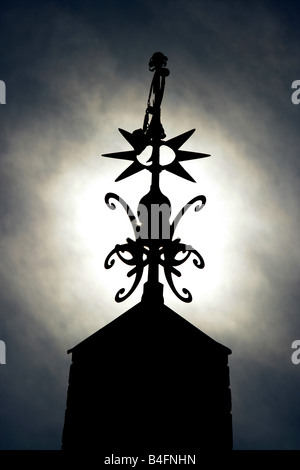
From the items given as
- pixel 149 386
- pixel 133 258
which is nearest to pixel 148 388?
pixel 149 386

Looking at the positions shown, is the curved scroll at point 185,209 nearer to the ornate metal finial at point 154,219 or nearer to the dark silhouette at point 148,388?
the ornate metal finial at point 154,219

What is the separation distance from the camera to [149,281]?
380cm

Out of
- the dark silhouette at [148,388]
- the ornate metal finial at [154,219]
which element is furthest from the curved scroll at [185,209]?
the dark silhouette at [148,388]

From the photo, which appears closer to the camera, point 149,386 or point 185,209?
point 149,386

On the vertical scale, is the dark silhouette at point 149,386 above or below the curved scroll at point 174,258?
below

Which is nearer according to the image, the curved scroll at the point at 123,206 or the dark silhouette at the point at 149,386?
the dark silhouette at the point at 149,386

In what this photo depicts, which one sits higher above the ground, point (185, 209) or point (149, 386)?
point (185, 209)

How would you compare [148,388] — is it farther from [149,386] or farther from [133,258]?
[133,258]

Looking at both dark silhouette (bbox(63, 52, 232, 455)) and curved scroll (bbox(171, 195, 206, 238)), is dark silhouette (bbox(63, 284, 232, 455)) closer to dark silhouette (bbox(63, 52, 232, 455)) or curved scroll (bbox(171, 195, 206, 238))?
dark silhouette (bbox(63, 52, 232, 455))

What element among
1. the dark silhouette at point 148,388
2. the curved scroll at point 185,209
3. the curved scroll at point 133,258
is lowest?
the dark silhouette at point 148,388

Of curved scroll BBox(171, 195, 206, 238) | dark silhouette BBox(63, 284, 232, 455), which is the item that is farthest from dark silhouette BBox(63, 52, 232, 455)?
curved scroll BBox(171, 195, 206, 238)
